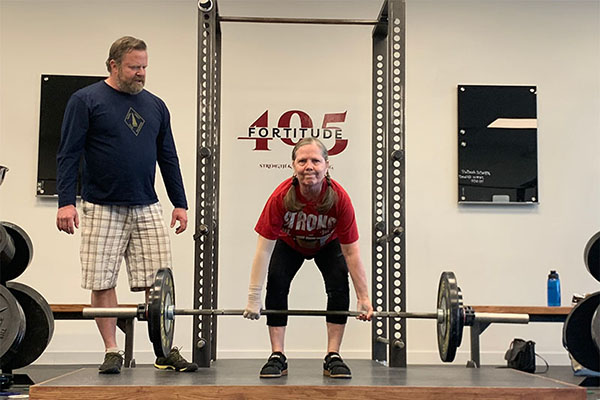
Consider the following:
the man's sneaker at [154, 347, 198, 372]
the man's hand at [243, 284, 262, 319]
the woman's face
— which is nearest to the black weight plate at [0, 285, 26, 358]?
the man's sneaker at [154, 347, 198, 372]

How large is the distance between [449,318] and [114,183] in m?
1.56

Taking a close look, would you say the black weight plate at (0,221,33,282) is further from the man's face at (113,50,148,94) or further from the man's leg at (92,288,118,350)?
the man's face at (113,50,148,94)

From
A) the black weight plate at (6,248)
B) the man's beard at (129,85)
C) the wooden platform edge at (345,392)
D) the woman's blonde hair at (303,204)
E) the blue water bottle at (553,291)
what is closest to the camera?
the wooden platform edge at (345,392)

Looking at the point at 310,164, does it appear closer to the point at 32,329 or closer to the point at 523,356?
the point at 32,329

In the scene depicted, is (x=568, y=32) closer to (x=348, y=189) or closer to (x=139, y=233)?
(x=348, y=189)

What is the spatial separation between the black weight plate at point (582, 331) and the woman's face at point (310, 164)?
4.37 ft

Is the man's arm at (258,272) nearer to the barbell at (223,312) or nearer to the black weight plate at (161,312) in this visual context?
the barbell at (223,312)

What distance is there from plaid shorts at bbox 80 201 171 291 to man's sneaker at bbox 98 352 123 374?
0.99 ft

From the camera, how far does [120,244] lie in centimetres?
308

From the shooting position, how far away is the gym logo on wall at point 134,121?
3082mm

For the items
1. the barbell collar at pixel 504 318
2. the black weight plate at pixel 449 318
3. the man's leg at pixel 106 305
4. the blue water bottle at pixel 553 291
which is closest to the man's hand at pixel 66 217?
the man's leg at pixel 106 305

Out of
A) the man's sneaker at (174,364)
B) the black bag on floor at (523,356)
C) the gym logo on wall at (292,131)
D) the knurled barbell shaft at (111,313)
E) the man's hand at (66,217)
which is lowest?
the black bag on floor at (523,356)

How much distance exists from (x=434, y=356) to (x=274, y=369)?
2.51m

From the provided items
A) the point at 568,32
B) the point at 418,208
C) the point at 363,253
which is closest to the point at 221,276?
the point at 363,253
